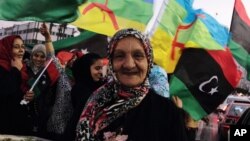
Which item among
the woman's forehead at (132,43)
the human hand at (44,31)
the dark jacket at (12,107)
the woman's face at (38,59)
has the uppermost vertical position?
the human hand at (44,31)

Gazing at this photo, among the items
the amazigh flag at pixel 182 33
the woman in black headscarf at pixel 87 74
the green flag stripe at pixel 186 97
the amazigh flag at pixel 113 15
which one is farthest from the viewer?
the green flag stripe at pixel 186 97

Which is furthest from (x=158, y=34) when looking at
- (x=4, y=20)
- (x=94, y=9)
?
(x=4, y=20)

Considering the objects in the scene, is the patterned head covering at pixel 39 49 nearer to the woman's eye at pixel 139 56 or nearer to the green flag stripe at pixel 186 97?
the green flag stripe at pixel 186 97

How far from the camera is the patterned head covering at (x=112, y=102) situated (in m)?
2.41

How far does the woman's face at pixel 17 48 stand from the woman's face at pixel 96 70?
73 cm

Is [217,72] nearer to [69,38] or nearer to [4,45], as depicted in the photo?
[69,38]

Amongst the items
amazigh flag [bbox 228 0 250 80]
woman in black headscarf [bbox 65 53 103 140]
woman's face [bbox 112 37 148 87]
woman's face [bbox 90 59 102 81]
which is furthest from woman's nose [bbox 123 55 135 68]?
amazigh flag [bbox 228 0 250 80]

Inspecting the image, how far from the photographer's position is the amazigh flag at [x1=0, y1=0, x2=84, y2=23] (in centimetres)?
446

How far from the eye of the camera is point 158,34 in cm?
496

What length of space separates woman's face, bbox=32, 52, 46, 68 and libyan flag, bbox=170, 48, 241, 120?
1.43 metres

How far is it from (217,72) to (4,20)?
2449 mm

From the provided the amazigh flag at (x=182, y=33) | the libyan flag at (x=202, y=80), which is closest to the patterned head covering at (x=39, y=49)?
the amazigh flag at (x=182, y=33)

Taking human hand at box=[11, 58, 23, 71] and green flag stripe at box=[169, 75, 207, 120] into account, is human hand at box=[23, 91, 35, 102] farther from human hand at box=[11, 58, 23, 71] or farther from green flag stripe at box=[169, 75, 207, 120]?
green flag stripe at box=[169, 75, 207, 120]

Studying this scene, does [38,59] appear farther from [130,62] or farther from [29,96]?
[130,62]
